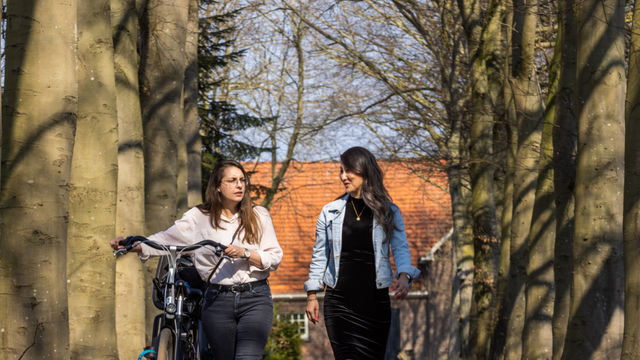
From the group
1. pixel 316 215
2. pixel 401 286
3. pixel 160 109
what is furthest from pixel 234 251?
pixel 316 215

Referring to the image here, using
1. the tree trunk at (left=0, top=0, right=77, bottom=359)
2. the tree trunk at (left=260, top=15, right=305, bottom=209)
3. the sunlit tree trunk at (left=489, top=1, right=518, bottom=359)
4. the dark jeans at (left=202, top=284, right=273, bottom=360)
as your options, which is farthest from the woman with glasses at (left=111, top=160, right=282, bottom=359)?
the tree trunk at (left=260, top=15, right=305, bottom=209)

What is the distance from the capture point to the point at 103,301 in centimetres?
737

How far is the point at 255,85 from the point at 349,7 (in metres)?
5.74

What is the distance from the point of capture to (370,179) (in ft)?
21.7

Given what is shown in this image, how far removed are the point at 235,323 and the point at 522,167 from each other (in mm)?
8424

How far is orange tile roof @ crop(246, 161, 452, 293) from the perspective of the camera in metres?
36.7

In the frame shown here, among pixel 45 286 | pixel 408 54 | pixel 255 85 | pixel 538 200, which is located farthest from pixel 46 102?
pixel 255 85

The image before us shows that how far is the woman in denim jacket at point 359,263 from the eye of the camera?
6.43 m

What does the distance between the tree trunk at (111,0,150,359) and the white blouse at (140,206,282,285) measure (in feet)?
9.99

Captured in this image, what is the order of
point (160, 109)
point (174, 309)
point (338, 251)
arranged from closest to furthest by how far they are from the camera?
point (174, 309), point (338, 251), point (160, 109)

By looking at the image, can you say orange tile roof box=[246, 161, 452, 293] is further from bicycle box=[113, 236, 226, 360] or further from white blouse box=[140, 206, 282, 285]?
bicycle box=[113, 236, 226, 360]

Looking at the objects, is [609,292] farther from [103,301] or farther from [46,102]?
[46,102]

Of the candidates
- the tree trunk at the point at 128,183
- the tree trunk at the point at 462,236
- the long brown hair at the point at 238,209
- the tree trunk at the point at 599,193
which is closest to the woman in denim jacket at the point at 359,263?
the long brown hair at the point at 238,209

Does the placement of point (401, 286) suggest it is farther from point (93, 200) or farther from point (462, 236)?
point (462, 236)
